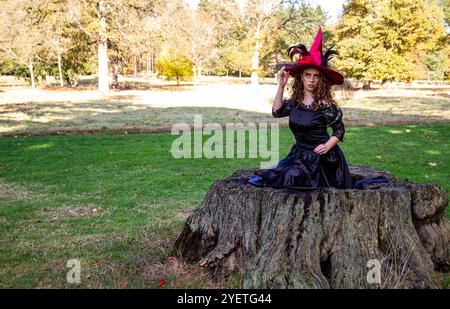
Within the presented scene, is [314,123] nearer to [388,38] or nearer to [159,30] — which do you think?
[159,30]

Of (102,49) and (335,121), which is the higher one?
(102,49)

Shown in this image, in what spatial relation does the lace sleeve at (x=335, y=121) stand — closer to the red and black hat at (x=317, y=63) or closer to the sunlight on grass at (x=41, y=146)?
the red and black hat at (x=317, y=63)

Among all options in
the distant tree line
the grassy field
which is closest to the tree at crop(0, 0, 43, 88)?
the distant tree line

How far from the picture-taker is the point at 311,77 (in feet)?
15.1

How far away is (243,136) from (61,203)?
797 centimetres

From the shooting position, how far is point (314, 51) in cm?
454

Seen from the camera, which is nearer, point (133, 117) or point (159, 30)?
point (133, 117)

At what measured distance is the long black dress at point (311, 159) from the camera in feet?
14.7

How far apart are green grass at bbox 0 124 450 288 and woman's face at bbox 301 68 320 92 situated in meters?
2.11

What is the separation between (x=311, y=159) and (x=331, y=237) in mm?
840

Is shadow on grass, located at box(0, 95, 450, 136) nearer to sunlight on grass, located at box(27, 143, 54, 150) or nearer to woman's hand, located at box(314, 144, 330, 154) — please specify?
sunlight on grass, located at box(27, 143, 54, 150)

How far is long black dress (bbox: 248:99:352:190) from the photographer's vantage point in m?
4.47

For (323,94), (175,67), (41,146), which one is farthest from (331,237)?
(175,67)
